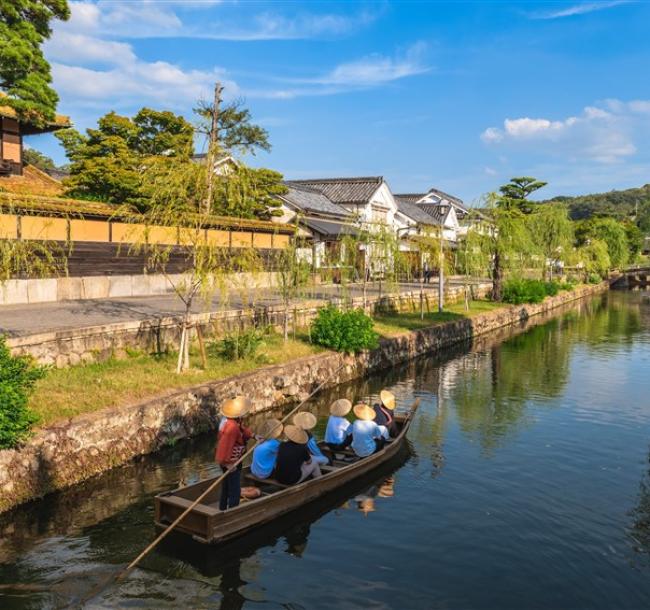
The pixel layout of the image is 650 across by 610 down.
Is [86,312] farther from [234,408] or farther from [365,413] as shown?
[234,408]

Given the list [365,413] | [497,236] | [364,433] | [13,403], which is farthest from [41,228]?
[497,236]

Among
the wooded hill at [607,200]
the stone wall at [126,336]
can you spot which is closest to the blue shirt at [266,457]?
the stone wall at [126,336]

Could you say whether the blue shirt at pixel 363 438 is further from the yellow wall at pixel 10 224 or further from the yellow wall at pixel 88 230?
the yellow wall at pixel 88 230

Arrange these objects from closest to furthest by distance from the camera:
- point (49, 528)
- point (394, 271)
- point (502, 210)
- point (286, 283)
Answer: point (49, 528)
point (286, 283)
point (394, 271)
point (502, 210)

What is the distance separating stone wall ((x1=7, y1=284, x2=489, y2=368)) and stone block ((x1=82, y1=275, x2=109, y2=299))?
6744mm

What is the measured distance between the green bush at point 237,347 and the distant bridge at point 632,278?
66.3 metres

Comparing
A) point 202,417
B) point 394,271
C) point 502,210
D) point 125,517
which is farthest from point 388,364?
point 502,210

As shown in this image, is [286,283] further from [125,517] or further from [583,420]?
[125,517]

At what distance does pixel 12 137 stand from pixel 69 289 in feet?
30.0

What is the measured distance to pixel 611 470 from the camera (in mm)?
12250

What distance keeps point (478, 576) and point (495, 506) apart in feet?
8.02

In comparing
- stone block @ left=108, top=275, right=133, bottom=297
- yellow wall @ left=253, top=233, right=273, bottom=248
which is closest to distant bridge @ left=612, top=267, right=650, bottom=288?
yellow wall @ left=253, top=233, right=273, bottom=248

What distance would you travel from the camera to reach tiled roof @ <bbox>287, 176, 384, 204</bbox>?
48719 millimetres

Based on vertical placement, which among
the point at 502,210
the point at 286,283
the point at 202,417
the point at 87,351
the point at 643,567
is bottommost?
the point at 643,567
